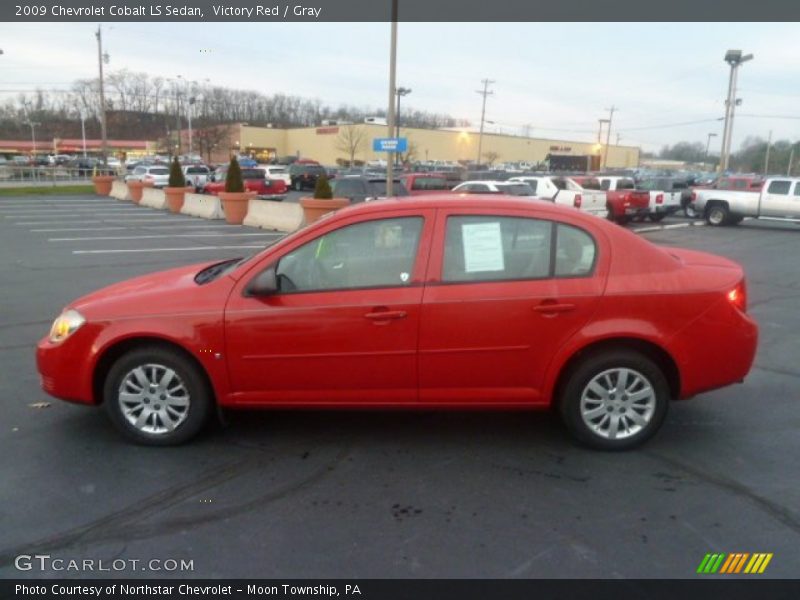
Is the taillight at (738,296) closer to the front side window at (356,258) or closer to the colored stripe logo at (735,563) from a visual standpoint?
the colored stripe logo at (735,563)

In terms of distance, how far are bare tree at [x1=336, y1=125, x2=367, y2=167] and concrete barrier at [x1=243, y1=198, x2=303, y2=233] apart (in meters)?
73.9

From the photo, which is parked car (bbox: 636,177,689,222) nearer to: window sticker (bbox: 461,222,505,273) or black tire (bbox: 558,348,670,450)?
black tire (bbox: 558,348,670,450)

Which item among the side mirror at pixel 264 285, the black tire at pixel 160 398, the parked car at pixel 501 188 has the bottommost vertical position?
the black tire at pixel 160 398

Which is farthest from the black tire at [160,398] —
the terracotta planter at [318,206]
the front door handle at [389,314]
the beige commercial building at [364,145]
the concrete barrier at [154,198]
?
the beige commercial building at [364,145]

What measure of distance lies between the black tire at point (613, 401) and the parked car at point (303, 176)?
123 feet

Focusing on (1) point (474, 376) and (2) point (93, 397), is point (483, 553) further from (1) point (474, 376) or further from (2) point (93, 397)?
(2) point (93, 397)

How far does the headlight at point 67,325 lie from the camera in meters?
4.12

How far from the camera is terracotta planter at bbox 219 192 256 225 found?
2059cm

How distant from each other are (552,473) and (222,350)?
2174 millimetres

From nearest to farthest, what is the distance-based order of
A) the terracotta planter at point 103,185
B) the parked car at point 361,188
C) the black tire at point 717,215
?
the parked car at point 361,188
the black tire at point 717,215
the terracotta planter at point 103,185

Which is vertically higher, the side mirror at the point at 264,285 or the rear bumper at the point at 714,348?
the side mirror at the point at 264,285

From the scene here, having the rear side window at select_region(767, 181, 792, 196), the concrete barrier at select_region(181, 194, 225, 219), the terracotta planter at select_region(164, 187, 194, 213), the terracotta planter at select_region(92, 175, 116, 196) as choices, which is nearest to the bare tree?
the terracotta planter at select_region(92, 175, 116, 196)

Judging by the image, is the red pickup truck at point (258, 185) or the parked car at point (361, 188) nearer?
the parked car at point (361, 188)

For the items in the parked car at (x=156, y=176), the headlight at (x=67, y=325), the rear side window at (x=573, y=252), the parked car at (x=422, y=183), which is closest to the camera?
the rear side window at (x=573, y=252)
